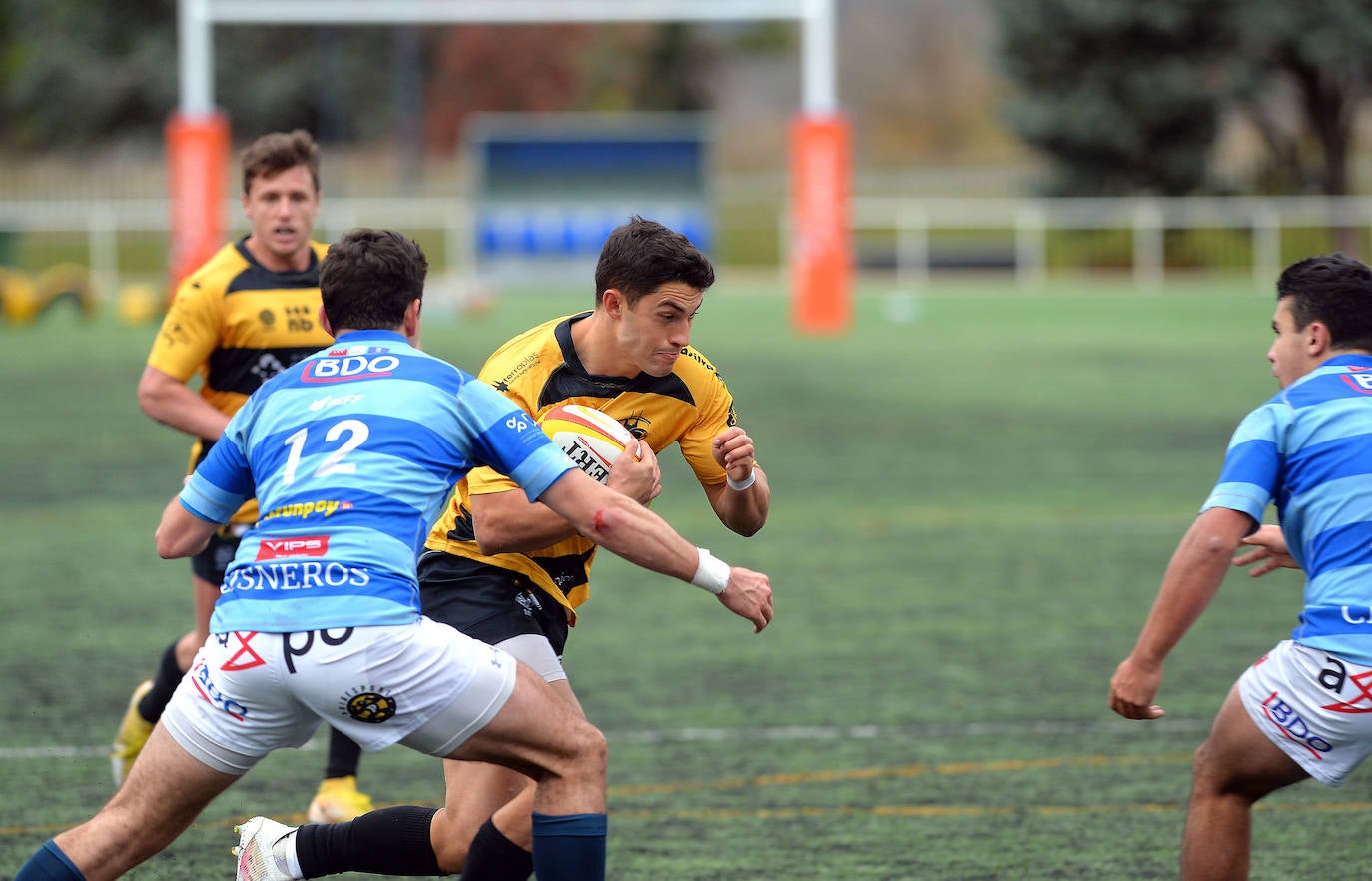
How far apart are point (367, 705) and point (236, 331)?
2.80 meters

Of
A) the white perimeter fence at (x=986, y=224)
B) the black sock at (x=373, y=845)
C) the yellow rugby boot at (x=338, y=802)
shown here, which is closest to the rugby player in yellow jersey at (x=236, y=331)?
the yellow rugby boot at (x=338, y=802)

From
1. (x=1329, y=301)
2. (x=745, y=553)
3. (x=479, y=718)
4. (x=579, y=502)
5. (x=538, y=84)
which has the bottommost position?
(x=745, y=553)

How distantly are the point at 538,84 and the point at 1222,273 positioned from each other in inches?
1200

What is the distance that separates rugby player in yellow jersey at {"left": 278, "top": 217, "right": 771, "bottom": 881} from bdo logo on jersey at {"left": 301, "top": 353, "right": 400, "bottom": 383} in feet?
2.14

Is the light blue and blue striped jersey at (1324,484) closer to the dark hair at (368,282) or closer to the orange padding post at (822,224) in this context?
the dark hair at (368,282)

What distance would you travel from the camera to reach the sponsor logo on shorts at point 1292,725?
423 centimetres

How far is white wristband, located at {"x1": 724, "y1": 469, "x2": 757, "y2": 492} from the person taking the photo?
4.91 metres

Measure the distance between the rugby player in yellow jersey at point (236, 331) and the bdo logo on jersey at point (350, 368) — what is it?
2245 millimetres

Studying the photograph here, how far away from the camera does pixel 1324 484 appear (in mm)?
4277

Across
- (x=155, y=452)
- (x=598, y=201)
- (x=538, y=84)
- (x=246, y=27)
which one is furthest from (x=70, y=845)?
(x=538, y=84)

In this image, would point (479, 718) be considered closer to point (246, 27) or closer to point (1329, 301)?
point (1329, 301)

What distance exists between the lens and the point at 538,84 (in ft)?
211

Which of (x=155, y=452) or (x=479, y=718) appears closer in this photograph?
(x=479, y=718)

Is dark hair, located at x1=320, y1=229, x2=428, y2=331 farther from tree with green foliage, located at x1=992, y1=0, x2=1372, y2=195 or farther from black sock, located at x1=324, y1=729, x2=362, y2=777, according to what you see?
tree with green foliage, located at x1=992, y1=0, x2=1372, y2=195
